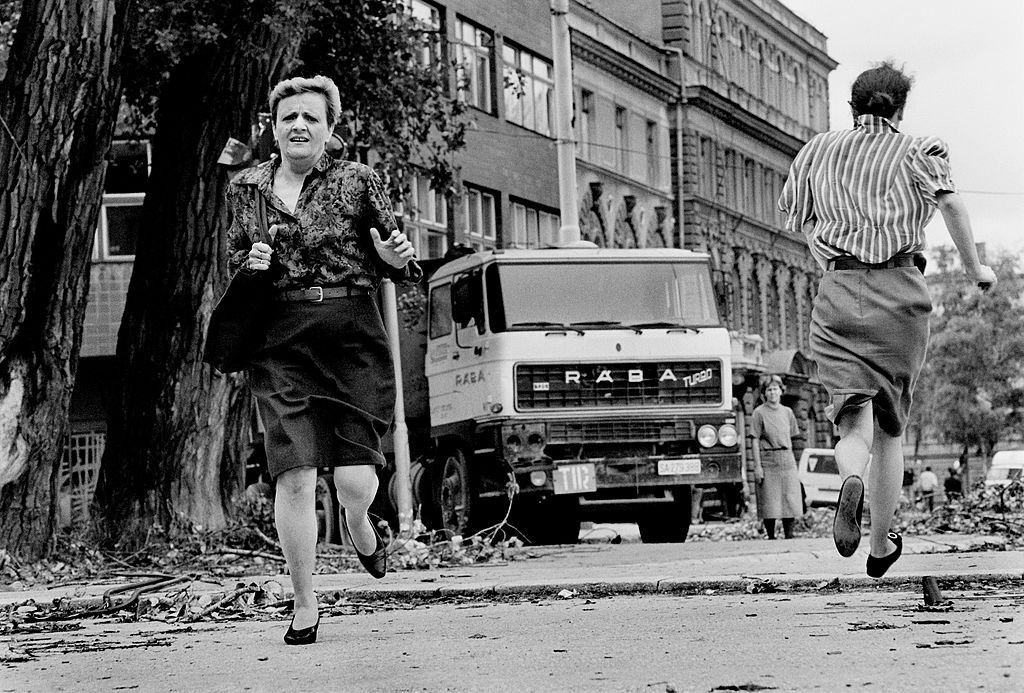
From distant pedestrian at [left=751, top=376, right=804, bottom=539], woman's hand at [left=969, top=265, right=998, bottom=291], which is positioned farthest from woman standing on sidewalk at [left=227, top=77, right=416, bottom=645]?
distant pedestrian at [left=751, top=376, right=804, bottom=539]

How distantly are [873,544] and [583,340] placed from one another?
1062 centimetres

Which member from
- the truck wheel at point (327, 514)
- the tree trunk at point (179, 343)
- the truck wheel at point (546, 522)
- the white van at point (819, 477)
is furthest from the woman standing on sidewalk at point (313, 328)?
the white van at point (819, 477)

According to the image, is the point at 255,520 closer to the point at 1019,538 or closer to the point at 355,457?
the point at 1019,538

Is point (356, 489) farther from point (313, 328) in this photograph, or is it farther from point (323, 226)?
point (323, 226)

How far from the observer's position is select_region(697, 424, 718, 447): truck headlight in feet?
61.4

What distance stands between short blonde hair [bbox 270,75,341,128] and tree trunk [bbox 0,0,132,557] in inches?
229

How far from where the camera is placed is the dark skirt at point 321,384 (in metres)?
7.05

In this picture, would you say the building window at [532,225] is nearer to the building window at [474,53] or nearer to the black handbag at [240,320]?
the building window at [474,53]

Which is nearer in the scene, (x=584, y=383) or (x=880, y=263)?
(x=880, y=263)

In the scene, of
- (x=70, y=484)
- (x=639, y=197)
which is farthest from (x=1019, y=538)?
(x=639, y=197)

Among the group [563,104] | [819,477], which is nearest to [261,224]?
[563,104]

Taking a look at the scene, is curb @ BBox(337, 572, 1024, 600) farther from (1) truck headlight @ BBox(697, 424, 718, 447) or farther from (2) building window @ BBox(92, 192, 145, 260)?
(2) building window @ BBox(92, 192, 145, 260)

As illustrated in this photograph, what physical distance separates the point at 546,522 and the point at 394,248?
40.4 ft

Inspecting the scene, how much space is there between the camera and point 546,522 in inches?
758
